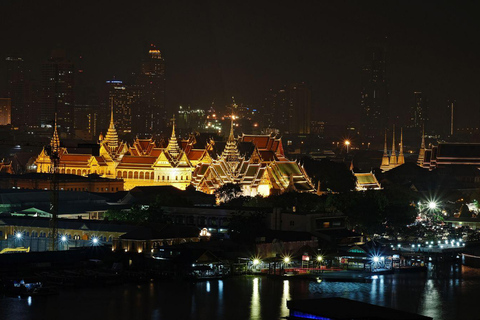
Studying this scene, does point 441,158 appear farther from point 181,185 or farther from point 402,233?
point 402,233

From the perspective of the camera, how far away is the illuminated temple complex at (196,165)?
71938 millimetres

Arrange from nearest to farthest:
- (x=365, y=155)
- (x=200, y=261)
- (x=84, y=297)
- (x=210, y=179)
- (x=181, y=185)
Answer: (x=84, y=297) → (x=200, y=261) → (x=210, y=179) → (x=181, y=185) → (x=365, y=155)

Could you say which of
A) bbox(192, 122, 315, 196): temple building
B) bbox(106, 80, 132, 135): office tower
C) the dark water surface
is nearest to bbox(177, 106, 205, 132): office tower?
bbox(106, 80, 132, 135): office tower

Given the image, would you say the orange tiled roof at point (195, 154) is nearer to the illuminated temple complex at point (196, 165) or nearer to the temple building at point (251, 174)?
the illuminated temple complex at point (196, 165)

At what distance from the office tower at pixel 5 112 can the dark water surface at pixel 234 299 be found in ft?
417

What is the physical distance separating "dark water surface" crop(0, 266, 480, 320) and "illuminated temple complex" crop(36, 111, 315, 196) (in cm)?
2569

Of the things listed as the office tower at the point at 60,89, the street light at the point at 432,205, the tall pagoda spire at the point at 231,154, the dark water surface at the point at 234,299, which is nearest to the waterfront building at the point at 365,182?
the street light at the point at 432,205

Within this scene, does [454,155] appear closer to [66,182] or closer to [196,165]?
[196,165]

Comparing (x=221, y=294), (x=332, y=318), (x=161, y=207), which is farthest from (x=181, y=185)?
(x=332, y=318)

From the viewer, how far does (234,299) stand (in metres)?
40.4

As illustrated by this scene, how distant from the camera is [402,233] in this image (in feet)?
196

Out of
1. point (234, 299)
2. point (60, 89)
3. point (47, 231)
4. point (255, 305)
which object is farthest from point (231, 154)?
point (60, 89)

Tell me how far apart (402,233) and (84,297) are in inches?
924

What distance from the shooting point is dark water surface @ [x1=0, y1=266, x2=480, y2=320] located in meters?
37.4
